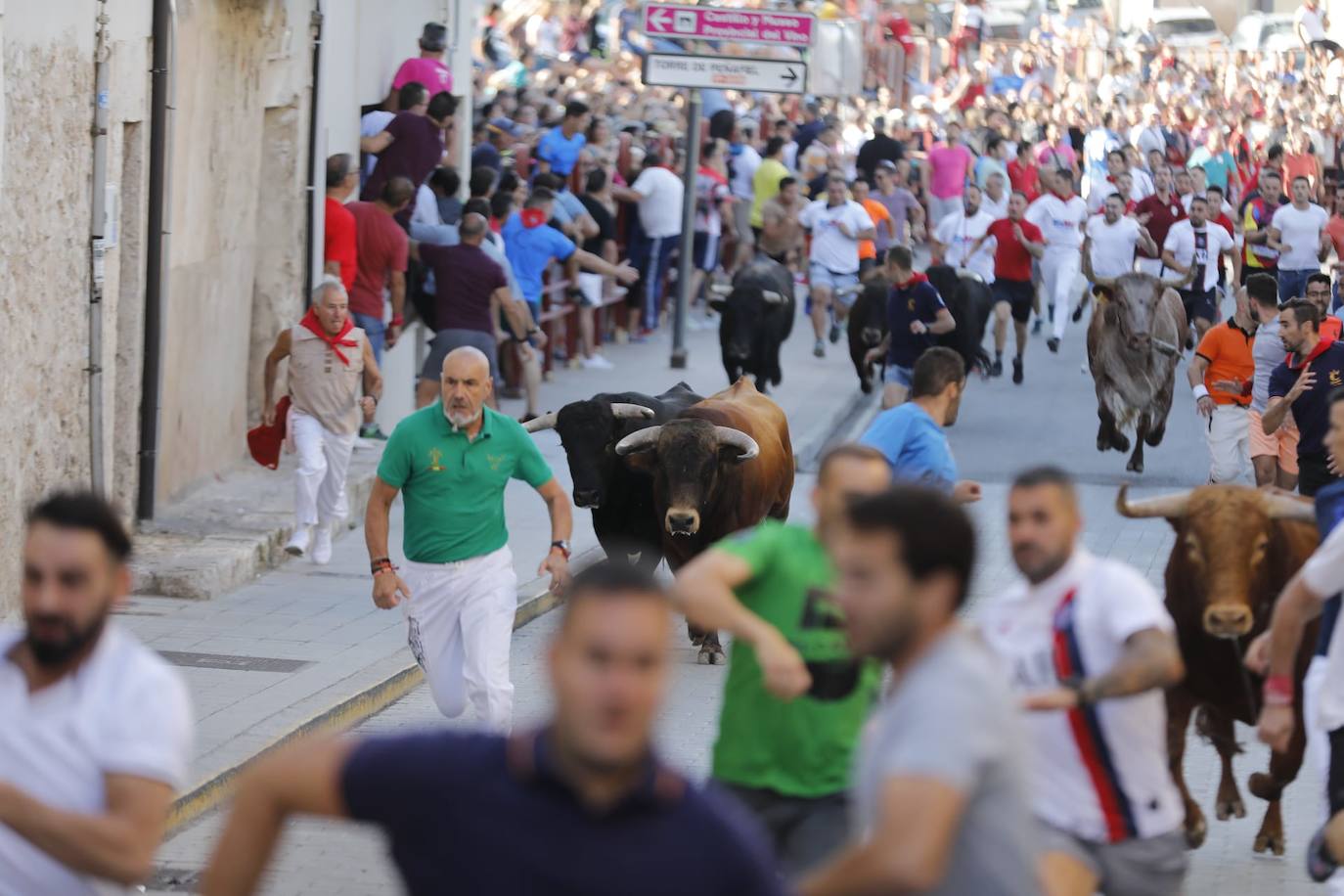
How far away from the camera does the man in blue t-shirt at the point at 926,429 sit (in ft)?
27.5

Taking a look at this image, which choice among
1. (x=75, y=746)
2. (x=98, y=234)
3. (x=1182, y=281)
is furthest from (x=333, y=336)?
(x=1182, y=281)

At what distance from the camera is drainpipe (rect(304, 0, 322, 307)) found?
1742 cm

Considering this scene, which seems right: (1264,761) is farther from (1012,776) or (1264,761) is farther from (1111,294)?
(1111,294)

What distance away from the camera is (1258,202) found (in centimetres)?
2856

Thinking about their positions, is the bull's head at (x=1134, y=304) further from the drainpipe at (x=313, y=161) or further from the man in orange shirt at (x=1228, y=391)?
the drainpipe at (x=313, y=161)

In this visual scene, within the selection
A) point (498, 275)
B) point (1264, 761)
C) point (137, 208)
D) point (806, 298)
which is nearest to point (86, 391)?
point (137, 208)

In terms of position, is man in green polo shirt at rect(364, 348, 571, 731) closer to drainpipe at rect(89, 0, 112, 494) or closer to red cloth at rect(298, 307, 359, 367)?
drainpipe at rect(89, 0, 112, 494)

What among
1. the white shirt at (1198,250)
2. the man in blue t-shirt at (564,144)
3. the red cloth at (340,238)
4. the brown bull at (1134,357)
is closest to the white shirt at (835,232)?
the man in blue t-shirt at (564,144)

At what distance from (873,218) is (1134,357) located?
7.97 metres

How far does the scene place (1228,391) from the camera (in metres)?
15.6

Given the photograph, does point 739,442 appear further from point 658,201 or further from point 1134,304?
point 658,201

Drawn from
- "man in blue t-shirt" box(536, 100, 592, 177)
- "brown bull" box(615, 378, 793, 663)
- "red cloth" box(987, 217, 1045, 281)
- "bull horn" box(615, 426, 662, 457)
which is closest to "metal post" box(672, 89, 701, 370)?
"man in blue t-shirt" box(536, 100, 592, 177)

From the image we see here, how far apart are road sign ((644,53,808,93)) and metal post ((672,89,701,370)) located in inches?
26.1

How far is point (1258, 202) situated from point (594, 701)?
2639cm
